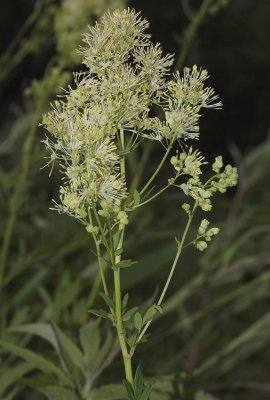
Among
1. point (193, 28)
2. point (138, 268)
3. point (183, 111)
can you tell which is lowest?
point (138, 268)

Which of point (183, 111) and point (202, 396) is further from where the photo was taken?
point (202, 396)

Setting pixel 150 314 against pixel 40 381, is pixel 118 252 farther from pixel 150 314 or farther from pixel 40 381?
pixel 40 381

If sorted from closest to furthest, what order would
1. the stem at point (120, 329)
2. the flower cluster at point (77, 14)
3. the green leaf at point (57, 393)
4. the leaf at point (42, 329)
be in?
the stem at point (120, 329) → the green leaf at point (57, 393) → the leaf at point (42, 329) → the flower cluster at point (77, 14)

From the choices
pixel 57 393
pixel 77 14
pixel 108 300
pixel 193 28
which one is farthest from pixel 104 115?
pixel 77 14

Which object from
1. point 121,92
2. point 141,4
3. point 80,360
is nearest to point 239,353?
point 80,360

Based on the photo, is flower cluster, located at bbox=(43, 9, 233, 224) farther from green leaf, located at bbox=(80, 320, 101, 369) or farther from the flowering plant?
green leaf, located at bbox=(80, 320, 101, 369)

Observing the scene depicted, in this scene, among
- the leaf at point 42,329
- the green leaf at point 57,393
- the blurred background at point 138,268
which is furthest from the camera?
the blurred background at point 138,268

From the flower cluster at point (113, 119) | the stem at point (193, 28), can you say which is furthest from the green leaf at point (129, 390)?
the stem at point (193, 28)

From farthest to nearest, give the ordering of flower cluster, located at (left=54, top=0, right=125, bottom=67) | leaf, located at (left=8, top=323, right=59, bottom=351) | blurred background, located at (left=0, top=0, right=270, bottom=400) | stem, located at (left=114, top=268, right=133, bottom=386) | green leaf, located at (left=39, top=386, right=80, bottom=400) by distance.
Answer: flower cluster, located at (left=54, top=0, right=125, bottom=67), blurred background, located at (left=0, top=0, right=270, bottom=400), leaf, located at (left=8, top=323, right=59, bottom=351), green leaf, located at (left=39, top=386, right=80, bottom=400), stem, located at (left=114, top=268, right=133, bottom=386)

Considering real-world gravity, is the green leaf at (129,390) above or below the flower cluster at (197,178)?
below

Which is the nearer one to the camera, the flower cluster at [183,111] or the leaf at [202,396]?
the flower cluster at [183,111]

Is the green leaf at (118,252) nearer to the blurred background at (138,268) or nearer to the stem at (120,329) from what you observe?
the stem at (120,329)

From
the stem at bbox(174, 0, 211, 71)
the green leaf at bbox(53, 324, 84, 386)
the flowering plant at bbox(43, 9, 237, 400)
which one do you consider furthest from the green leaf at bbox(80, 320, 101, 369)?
the stem at bbox(174, 0, 211, 71)

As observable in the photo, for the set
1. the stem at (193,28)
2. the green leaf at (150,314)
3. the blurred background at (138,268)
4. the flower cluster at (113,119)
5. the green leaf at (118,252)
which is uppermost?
the flower cluster at (113,119)
